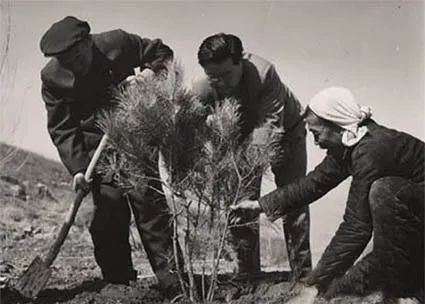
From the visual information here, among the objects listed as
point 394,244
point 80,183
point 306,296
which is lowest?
point 306,296

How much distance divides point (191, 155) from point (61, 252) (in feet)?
2.34

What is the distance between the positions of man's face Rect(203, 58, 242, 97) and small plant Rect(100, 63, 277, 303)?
52 mm

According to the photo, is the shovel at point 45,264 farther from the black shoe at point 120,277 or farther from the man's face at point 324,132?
the man's face at point 324,132

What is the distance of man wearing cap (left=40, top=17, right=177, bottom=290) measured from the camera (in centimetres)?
372

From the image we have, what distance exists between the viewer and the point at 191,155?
11.9 ft

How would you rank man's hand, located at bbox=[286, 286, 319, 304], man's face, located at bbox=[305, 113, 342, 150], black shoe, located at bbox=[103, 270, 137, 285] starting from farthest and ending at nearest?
black shoe, located at bbox=[103, 270, 137, 285] < man's hand, located at bbox=[286, 286, 319, 304] < man's face, located at bbox=[305, 113, 342, 150]

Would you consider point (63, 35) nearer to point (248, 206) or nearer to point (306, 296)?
point (248, 206)

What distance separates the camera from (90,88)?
3.76m

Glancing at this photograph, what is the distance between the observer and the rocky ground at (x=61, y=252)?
12.1ft

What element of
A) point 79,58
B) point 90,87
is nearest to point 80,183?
point 90,87

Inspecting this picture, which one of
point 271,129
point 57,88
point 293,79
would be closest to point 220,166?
point 271,129

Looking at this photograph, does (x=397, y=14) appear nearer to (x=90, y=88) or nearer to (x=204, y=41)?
(x=204, y=41)

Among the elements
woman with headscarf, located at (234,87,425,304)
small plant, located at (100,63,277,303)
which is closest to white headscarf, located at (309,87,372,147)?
woman with headscarf, located at (234,87,425,304)

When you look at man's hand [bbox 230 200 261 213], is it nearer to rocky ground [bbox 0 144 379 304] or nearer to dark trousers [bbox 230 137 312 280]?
dark trousers [bbox 230 137 312 280]
